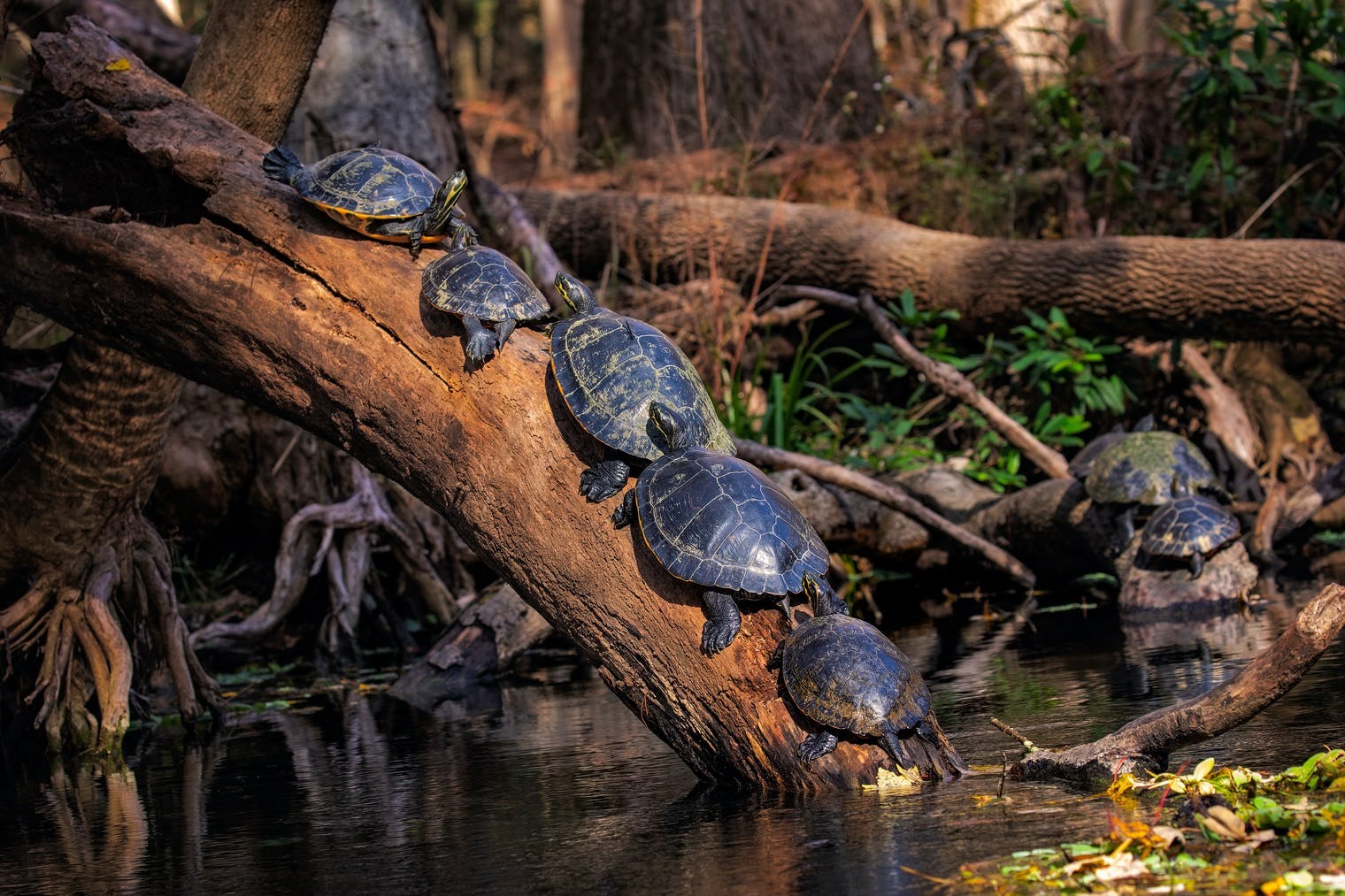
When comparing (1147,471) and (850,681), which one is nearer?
(850,681)

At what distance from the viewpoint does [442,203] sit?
447cm

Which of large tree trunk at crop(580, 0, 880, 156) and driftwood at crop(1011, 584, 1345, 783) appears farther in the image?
large tree trunk at crop(580, 0, 880, 156)

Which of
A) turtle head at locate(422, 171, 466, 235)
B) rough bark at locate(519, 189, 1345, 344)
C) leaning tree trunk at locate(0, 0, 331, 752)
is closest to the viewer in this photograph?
turtle head at locate(422, 171, 466, 235)

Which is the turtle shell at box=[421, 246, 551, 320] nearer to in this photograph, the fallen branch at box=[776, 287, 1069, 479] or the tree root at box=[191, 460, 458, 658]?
the tree root at box=[191, 460, 458, 658]

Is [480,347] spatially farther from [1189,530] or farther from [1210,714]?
[1189,530]

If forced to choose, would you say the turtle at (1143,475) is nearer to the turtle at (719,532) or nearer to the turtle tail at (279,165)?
the turtle at (719,532)

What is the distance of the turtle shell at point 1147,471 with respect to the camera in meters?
7.88

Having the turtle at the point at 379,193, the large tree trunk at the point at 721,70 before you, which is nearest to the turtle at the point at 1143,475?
the turtle at the point at 379,193

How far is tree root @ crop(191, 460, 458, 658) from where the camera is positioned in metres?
8.09

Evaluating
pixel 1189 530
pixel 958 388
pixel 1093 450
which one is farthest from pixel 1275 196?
pixel 1189 530

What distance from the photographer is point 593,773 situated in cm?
455

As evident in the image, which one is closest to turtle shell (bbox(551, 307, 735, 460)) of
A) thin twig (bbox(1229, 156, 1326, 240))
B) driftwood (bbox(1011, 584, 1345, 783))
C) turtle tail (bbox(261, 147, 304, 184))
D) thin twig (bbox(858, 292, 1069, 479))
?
turtle tail (bbox(261, 147, 304, 184))

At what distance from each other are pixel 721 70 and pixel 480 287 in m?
9.48

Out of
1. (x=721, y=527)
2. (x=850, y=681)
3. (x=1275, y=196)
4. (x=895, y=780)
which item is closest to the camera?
(x=850, y=681)
